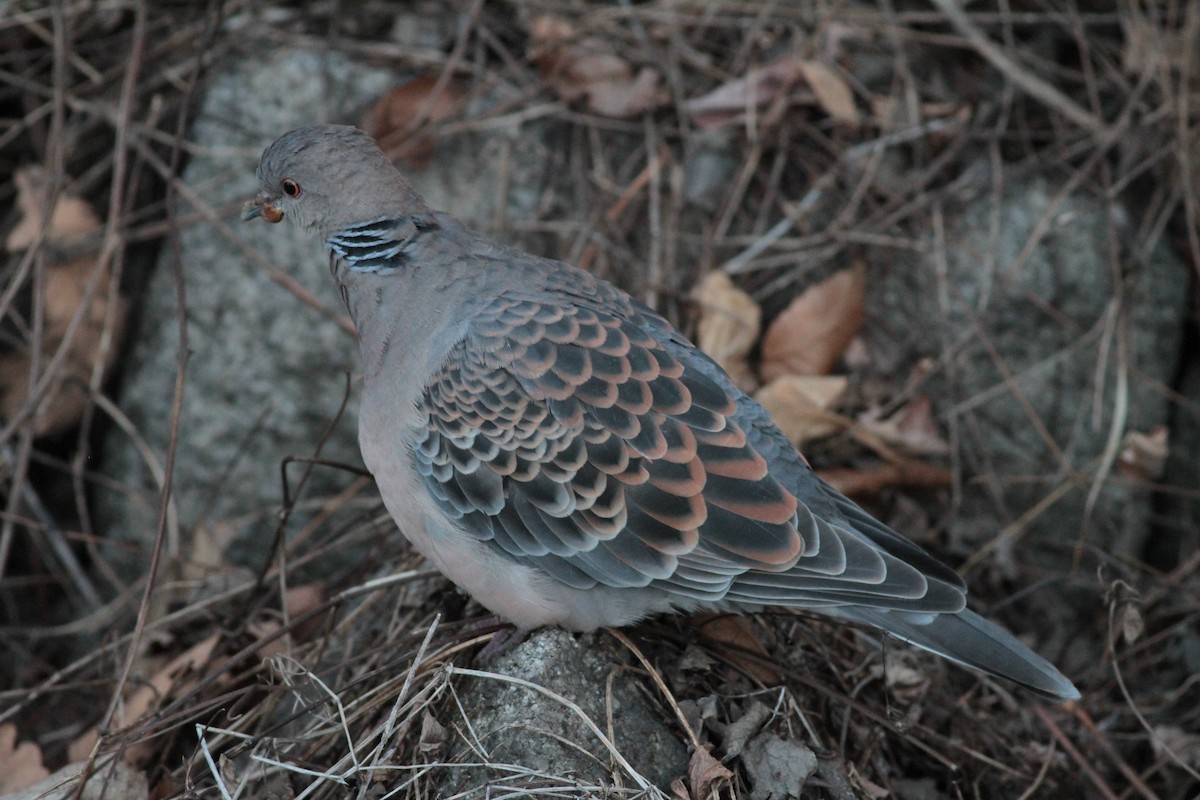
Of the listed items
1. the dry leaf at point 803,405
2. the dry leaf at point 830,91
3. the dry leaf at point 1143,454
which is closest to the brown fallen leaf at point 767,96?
the dry leaf at point 830,91

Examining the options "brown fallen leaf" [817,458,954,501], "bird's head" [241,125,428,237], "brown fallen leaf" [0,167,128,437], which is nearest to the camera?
"bird's head" [241,125,428,237]

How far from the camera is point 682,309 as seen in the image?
413 centimetres

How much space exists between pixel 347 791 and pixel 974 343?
2.72 metres

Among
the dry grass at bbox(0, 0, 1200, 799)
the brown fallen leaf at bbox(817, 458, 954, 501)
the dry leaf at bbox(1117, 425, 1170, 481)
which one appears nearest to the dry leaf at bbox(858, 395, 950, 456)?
the brown fallen leaf at bbox(817, 458, 954, 501)

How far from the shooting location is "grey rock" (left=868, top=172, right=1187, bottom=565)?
13.5 feet

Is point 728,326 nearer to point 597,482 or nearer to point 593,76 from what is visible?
point 593,76

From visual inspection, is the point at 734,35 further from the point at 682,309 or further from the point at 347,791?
the point at 347,791

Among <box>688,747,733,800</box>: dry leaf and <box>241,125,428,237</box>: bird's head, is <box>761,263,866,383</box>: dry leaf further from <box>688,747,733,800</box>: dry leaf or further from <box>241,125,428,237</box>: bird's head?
<box>688,747,733,800</box>: dry leaf

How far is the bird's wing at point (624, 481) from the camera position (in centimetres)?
261

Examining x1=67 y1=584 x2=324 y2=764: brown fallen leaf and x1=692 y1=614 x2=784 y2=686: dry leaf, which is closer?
x1=692 y1=614 x2=784 y2=686: dry leaf

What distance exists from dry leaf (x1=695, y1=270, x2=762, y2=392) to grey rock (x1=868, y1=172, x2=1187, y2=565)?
52 centimetres

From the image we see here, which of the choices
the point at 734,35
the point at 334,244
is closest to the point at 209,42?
the point at 334,244

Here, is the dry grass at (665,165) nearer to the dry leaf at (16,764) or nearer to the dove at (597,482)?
the dry leaf at (16,764)

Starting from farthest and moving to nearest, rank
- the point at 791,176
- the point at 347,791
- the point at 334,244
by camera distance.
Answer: the point at 791,176 → the point at 334,244 → the point at 347,791
